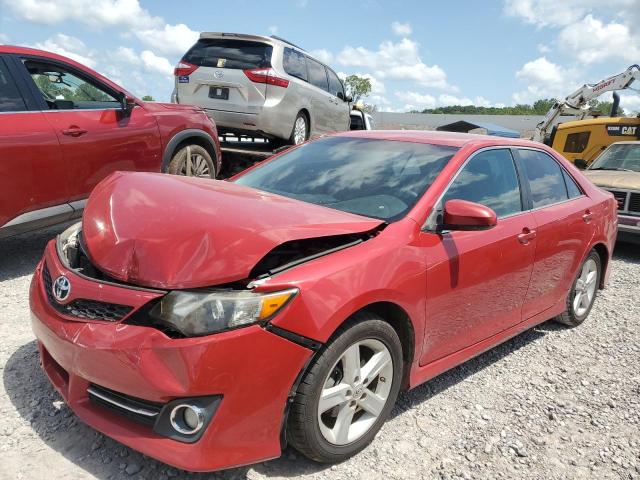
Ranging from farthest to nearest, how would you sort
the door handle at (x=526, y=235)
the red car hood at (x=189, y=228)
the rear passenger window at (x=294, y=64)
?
the rear passenger window at (x=294, y=64)
the door handle at (x=526, y=235)
the red car hood at (x=189, y=228)

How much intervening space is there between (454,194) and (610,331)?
2614 mm

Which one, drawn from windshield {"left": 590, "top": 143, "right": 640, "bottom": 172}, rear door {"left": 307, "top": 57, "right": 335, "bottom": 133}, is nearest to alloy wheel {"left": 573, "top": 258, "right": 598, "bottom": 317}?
windshield {"left": 590, "top": 143, "right": 640, "bottom": 172}

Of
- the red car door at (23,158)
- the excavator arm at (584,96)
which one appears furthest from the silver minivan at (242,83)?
the excavator arm at (584,96)

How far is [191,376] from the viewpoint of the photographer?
6.77 feet

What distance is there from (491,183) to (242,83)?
17.5ft

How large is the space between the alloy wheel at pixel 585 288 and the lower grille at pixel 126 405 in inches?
143

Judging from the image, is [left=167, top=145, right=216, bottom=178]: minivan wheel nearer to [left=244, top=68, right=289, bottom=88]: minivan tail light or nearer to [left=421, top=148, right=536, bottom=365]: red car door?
[left=244, top=68, right=289, bottom=88]: minivan tail light

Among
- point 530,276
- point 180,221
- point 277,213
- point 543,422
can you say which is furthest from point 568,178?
point 180,221

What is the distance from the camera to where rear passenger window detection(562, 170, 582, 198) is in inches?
175

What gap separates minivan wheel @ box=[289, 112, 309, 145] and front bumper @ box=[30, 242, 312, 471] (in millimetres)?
6860

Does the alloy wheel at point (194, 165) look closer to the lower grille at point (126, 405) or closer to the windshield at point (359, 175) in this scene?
the windshield at point (359, 175)

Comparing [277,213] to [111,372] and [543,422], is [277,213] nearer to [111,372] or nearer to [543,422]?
[111,372]

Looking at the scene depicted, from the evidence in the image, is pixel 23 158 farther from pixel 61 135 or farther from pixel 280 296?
pixel 280 296

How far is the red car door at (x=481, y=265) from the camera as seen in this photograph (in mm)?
2955
